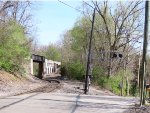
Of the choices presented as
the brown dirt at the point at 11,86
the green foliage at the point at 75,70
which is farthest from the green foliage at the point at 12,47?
the green foliage at the point at 75,70

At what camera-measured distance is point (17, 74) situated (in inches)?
2270

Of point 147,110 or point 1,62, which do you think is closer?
point 147,110

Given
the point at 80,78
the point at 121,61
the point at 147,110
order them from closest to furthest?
the point at 147,110
the point at 80,78
the point at 121,61

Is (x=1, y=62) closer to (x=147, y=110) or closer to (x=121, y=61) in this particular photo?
(x=121, y=61)

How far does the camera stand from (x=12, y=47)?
54.8 metres

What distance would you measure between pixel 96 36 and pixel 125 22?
217 inches

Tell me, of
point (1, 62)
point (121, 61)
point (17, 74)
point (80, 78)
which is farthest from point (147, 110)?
point (121, 61)

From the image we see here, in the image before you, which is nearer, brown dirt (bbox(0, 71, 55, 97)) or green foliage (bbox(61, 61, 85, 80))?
brown dirt (bbox(0, 71, 55, 97))

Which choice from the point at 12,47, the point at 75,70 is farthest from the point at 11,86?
the point at 75,70

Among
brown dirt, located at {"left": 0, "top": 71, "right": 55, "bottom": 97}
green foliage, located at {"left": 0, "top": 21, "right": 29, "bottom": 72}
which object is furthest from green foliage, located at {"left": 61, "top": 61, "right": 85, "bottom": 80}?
brown dirt, located at {"left": 0, "top": 71, "right": 55, "bottom": 97}

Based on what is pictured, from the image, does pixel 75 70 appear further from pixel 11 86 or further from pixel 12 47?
pixel 11 86

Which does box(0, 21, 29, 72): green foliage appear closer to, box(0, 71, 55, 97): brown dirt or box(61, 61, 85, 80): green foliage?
box(0, 71, 55, 97): brown dirt

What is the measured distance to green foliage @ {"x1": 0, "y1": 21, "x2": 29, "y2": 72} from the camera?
177 feet

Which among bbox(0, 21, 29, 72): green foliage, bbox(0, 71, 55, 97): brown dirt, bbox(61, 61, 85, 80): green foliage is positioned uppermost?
bbox(0, 21, 29, 72): green foliage
